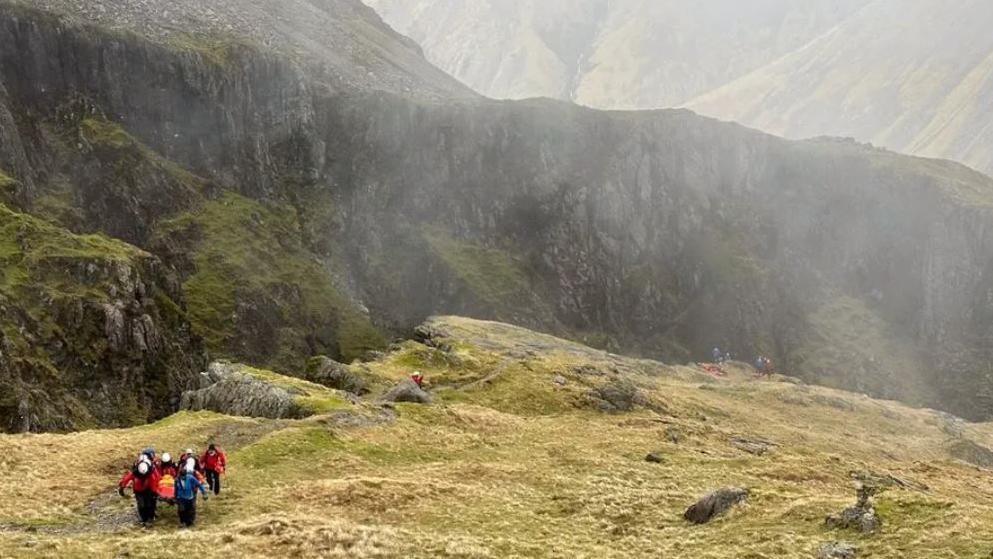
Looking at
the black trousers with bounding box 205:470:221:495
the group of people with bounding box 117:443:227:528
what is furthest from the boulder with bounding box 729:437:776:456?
the group of people with bounding box 117:443:227:528

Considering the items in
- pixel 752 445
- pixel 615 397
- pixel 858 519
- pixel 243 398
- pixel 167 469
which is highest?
pixel 167 469

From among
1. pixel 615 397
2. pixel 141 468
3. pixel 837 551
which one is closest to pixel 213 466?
pixel 141 468

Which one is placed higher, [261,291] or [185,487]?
[261,291]

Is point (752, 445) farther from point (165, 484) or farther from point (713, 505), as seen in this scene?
point (165, 484)

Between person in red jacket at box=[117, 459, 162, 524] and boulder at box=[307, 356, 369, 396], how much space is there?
41.7 metres

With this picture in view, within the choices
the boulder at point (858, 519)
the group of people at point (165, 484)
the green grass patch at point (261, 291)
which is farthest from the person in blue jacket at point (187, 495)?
the green grass patch at point (261, 291)

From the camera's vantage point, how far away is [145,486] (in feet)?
105

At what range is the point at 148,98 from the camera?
17800cm

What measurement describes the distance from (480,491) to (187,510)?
15.9 m

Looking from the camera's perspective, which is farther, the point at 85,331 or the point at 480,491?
the point at 85,331

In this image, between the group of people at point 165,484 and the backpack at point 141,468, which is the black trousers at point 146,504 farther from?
the backpack at point 141,468

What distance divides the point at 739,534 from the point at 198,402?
153 ft

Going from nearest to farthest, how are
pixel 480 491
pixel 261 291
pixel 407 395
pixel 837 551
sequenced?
1. pixel 837 551
2. pixel 480 491
3. pixel 407 395
4. pixel 261 291

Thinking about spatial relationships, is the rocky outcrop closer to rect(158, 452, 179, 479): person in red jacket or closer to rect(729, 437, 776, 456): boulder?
rect(158, 452, 179, 479): person in red jacket
